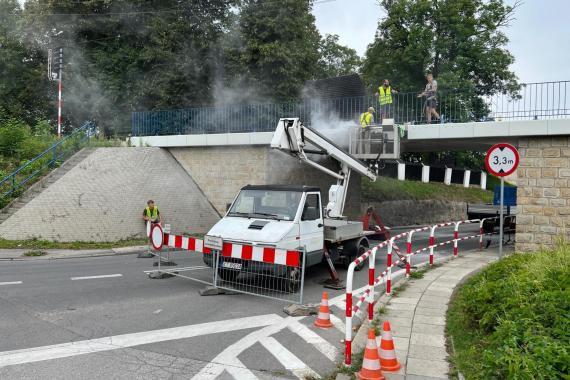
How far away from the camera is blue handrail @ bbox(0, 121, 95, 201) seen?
16.7 metres

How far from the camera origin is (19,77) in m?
29.8

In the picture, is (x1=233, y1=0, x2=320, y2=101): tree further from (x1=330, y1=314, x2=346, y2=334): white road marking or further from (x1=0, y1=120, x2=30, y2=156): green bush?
(x1=330, y1=314, x2=346, y2=334): white road marking

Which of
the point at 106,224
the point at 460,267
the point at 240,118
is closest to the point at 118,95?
the point at 240,118

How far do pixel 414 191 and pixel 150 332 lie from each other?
82.1 ft

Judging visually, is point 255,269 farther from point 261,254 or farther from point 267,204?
point 267,204

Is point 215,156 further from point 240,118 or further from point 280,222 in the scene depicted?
point 280,222

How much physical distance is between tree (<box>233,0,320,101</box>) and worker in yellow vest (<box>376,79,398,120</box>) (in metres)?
8.88

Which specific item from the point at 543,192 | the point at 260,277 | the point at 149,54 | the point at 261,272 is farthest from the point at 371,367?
the point at 149,54

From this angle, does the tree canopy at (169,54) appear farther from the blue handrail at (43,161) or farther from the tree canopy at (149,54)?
the blue handrail at (43,161)

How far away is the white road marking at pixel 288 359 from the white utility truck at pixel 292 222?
101 inches

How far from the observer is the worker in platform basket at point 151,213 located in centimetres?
1673

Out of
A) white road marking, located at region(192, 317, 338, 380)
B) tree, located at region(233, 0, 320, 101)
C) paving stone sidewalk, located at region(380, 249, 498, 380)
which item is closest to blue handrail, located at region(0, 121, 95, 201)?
tree, located at region(233, 0, 320, 101)

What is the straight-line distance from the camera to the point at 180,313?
24.7 feet

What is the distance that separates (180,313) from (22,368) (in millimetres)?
2657
